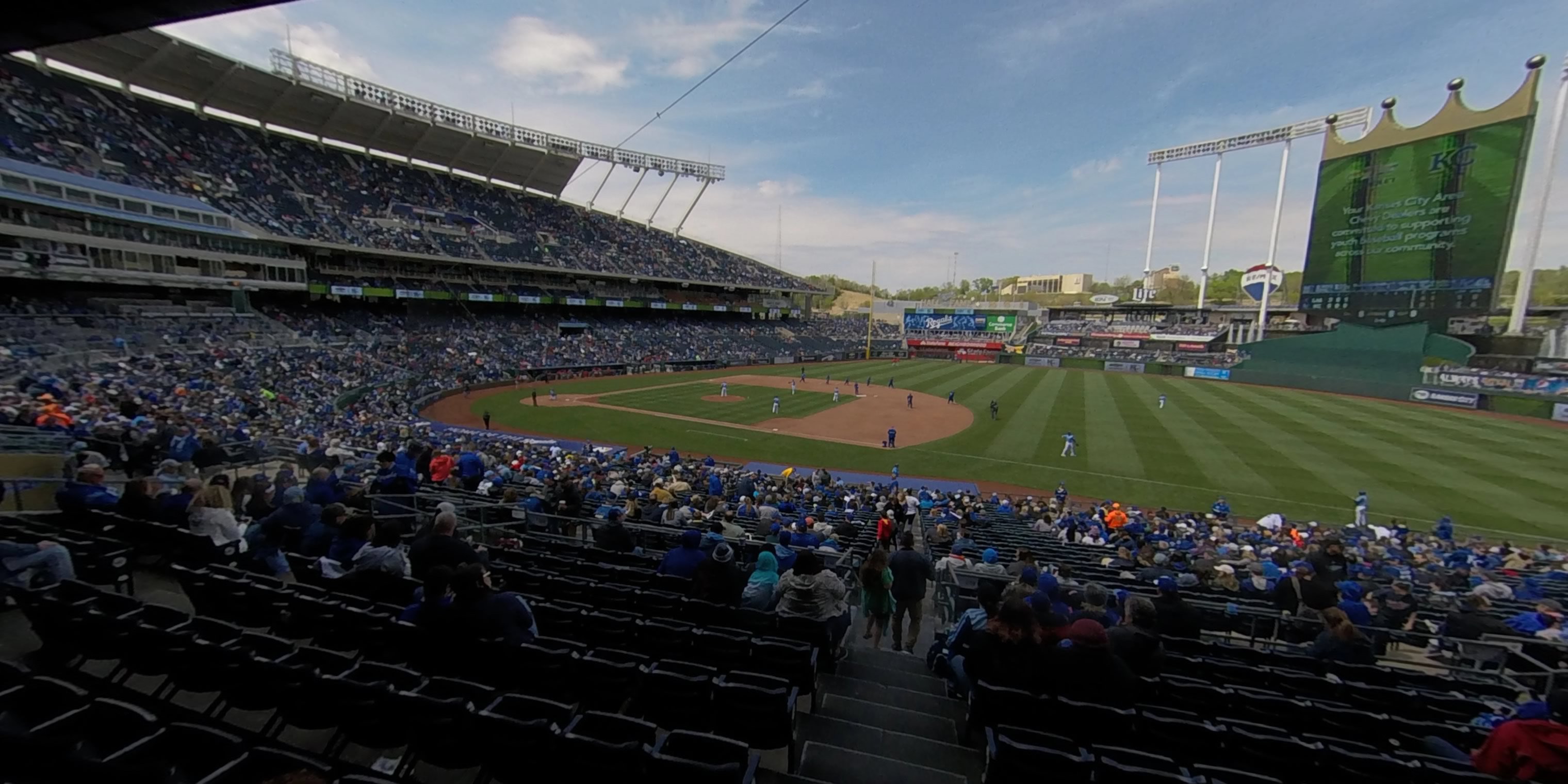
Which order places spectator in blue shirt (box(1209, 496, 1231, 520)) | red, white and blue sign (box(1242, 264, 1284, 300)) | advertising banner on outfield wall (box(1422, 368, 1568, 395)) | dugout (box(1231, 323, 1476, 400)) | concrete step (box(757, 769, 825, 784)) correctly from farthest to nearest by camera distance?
red, white and blue sign (box(1242, 264, 1284, 300)) → dugout (box(1231, 323, 1476, 400)) → advertising banner on outfield wall (box(1422, 368, 1568, 395)) → spectator in blue shirt (box(1209, 496, 1231, 520)) → concrete step (box(757, 769, 825, 784))

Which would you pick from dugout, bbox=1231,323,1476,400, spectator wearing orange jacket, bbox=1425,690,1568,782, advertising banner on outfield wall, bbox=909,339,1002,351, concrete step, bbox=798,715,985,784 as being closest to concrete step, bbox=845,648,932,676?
concrete step, bbox=798,715,985,784

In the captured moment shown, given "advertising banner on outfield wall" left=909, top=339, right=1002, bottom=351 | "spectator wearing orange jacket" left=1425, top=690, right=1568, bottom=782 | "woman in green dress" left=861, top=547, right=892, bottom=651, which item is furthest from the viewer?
"advertising banner on outfield wall" left=909, top=339, right=1002, bottom=351

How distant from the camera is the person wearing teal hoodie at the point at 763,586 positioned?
18.6 ft

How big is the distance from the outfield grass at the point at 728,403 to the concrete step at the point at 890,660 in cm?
2512

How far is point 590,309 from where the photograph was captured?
63531mm

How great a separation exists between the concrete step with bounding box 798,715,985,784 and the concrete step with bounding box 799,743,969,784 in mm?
89

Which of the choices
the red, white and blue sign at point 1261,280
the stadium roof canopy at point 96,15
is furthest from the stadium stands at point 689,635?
the red, white and blue sign at point 1261,280

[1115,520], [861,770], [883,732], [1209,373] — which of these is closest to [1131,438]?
[1115,520]

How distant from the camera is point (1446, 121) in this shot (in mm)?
40312

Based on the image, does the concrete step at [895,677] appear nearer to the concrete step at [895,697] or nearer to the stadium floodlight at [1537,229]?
the concrete step at [895,697]

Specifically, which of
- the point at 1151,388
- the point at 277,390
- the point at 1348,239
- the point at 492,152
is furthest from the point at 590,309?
the point at 1348,239

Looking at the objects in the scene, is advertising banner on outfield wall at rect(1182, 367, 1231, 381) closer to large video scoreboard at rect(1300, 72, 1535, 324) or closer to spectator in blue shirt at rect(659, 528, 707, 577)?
large video scoreboard at rect(1300, 72, 1535, 324)

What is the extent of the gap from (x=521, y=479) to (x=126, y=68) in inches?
1804

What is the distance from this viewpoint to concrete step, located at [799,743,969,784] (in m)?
4.07
